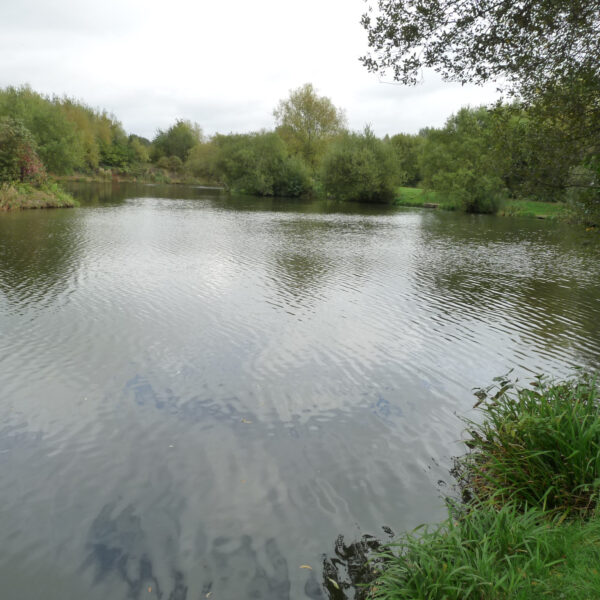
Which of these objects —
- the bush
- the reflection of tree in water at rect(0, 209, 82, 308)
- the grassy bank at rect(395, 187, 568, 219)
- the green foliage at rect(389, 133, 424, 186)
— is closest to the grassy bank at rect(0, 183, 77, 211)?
the reflection of tree in water at rect(0, 209, 82, 308)

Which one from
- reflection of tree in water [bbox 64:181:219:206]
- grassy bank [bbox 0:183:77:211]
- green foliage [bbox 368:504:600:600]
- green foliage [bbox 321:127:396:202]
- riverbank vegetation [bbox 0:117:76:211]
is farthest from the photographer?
green foliage [bbox 321:127:396:202]

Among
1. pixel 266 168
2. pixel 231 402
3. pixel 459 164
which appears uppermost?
pixel 266 168

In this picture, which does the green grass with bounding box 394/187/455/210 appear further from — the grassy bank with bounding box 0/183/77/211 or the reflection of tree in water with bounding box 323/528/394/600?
the reflection of tree in water with bounding box 323/528/394/600

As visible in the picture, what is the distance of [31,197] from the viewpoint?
100ft

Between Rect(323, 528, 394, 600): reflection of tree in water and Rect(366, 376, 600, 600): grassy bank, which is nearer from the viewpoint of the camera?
Rect(366, 376, 600, 600): grassy bank

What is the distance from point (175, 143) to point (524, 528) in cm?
11418

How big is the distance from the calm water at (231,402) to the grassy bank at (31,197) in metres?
15.6

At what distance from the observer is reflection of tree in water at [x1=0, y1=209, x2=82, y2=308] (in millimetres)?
11992

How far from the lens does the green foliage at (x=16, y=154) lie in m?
31.1

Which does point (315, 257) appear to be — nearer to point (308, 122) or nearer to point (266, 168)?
point (266, 168)

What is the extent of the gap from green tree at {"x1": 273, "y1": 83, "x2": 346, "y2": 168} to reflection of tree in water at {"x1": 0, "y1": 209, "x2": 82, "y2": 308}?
52.2 m

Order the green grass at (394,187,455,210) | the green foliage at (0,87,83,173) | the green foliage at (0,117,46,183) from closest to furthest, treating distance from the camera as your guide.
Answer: the green foliage at (0,117,46,183) < the green foliage at (0,87,83,173) < the green grass at (394,187,455,210)

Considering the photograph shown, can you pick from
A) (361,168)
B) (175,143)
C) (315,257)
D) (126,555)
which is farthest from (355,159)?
(175,143)

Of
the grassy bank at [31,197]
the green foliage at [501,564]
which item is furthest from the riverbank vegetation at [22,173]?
the green foliage at [501,564]
